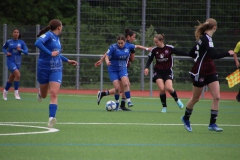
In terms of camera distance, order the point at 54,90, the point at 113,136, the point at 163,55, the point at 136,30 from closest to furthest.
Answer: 1. the point at 113,136
2. the point at 54,90
3. the point at 163,55
4. the point at 136,30

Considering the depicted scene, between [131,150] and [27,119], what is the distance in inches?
209

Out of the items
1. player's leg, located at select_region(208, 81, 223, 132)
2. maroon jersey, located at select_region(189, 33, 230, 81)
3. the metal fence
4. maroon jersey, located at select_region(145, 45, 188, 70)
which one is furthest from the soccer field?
the metal fence

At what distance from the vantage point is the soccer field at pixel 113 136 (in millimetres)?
9039

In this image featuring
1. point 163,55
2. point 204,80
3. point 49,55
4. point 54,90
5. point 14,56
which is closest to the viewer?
point 204,80

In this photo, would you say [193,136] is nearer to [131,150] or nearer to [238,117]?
[131,150]

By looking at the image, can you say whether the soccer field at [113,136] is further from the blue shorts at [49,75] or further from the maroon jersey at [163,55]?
the maroon jersey at [163,55]

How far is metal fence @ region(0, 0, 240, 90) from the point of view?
26969 mm

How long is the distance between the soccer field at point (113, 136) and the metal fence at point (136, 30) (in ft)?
31.4

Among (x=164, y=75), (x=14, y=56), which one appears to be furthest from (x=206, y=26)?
(x=14, y=56)

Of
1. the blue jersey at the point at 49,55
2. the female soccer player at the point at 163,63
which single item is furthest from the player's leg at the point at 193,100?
the female soccer player at the point at 163,63

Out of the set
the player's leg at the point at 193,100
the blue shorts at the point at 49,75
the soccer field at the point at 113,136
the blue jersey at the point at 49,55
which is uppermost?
the blue jersey at the point at 49,55

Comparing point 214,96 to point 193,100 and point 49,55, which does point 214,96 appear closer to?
point 193,100

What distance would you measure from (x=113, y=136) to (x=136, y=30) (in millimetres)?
16175

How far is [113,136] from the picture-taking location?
36.6ft
